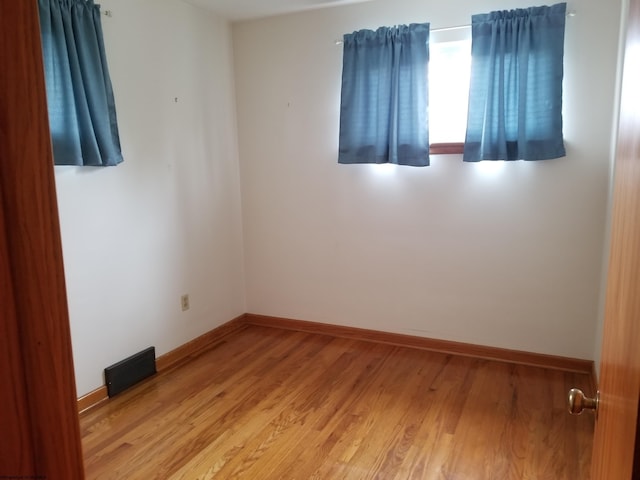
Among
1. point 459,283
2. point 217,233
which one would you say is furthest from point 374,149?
point 217,233

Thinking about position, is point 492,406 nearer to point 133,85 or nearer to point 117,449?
point 117,449

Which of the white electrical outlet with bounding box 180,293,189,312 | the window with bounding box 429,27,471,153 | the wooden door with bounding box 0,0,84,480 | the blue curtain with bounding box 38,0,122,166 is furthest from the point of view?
the white electrical outlet with bounding box 180,293,189,312

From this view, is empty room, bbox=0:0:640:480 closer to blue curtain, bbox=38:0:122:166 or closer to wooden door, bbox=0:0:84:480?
blue curtain, bbox=38:0:122:166

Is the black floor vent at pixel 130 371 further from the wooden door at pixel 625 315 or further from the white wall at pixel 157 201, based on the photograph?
the wooden door at pixel 625 315

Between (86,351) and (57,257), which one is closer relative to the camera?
(57,257)

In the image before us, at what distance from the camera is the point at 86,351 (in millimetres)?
2502

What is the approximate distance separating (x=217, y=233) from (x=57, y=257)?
2945 mm

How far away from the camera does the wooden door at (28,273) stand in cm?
50

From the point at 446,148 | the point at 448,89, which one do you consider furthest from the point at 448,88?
the point at 446,148

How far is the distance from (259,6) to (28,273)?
306 cm

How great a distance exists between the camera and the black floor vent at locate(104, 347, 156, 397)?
2623mm

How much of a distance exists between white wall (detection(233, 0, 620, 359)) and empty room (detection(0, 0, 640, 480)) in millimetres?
13

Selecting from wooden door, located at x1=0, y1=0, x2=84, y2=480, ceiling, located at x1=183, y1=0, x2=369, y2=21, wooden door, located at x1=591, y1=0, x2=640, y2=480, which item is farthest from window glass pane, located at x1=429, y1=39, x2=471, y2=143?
wooden door, located at x1=0, y1=0, x2=84, y2=480

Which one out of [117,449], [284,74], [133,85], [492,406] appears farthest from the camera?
[284,74]
